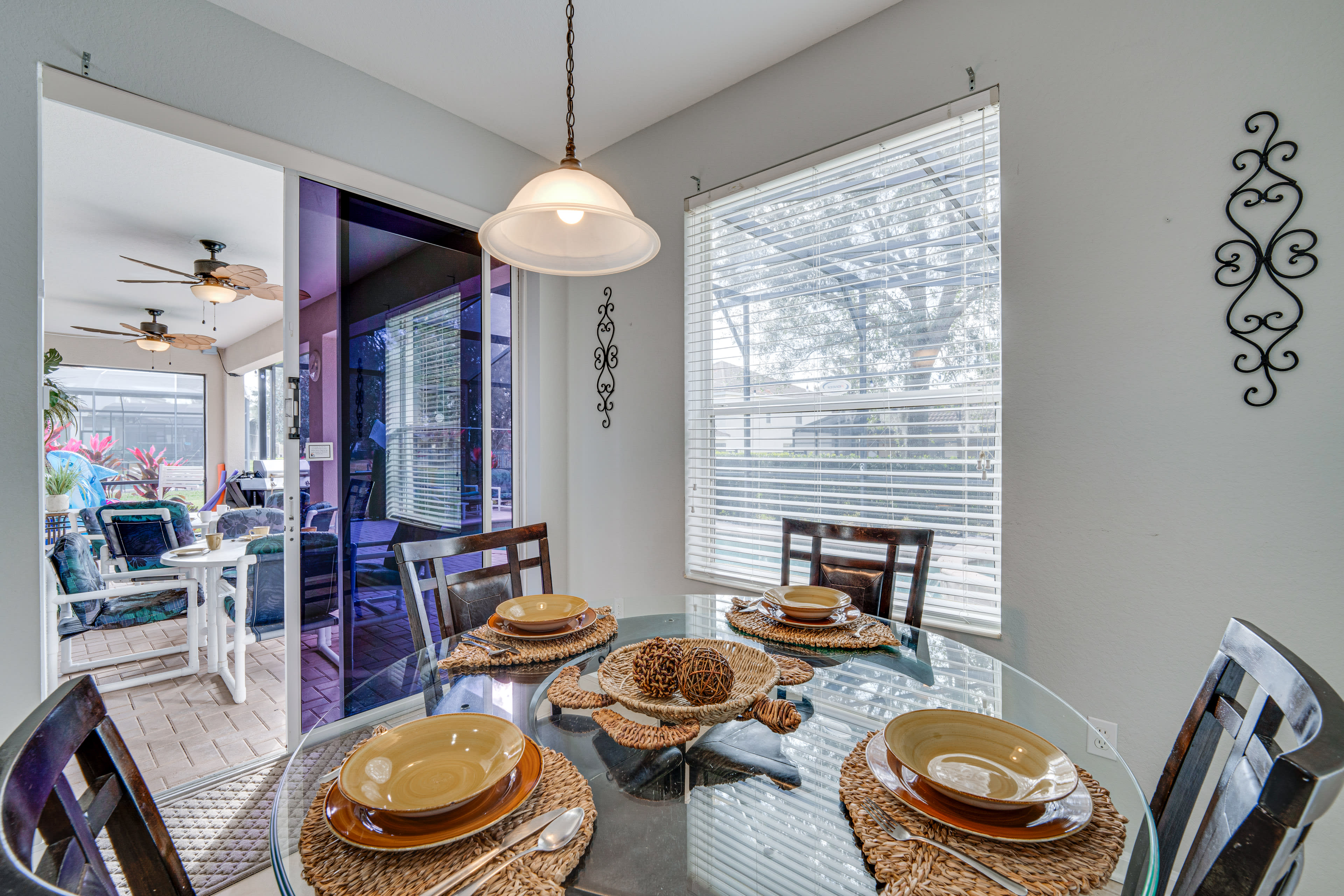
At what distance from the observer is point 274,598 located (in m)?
2.88

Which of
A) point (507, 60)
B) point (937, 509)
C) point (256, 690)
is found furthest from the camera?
point (256, 690)

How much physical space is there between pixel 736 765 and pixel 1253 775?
2.01 ft

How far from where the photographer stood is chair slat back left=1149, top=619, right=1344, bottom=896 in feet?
1.52

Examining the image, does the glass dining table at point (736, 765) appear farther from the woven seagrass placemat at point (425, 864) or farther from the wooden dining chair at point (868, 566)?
the wooden dining chair at point (868, 566)

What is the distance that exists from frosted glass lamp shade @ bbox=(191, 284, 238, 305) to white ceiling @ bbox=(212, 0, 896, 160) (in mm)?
2684

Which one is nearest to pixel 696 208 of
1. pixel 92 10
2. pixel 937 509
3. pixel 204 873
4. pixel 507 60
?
pixel 507 60

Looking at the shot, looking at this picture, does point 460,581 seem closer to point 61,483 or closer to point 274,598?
point 274,598

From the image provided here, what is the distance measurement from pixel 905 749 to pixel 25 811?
3.13ft

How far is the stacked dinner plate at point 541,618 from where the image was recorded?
1.32 meters

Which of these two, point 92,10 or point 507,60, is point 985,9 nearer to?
point 507,60

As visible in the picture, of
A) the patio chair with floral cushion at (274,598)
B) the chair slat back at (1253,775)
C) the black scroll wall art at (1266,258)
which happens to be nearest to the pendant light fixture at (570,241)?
the chair slat back at (1253,775)

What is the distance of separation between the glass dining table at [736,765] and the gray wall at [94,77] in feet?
4.13

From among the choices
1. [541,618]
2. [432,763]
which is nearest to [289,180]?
[541,618]

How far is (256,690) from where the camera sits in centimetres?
302
